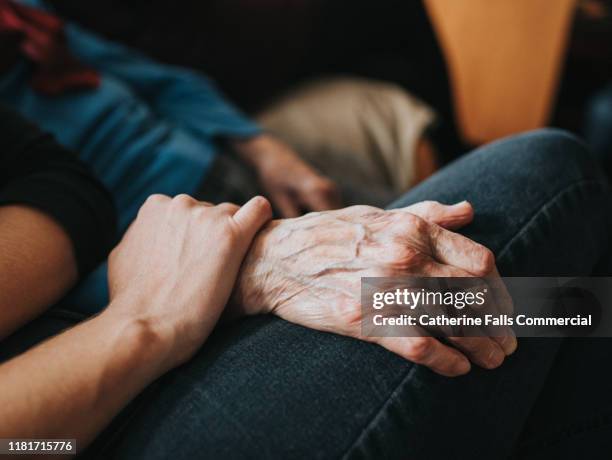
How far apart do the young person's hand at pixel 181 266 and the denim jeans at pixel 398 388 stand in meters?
0.04

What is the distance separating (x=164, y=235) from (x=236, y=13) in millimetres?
895

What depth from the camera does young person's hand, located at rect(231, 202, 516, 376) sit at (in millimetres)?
504

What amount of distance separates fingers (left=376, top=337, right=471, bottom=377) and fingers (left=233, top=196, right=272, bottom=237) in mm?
189

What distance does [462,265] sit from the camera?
52 centimetres

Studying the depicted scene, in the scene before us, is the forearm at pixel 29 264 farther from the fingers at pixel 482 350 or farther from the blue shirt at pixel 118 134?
the fingers at pixel 482 350

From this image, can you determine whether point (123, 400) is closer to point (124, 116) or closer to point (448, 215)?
point (448, 215)

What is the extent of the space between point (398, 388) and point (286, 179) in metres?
0.66

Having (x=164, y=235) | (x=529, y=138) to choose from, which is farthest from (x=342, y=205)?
(x=164, y=235)

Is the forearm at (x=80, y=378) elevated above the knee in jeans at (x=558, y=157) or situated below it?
below

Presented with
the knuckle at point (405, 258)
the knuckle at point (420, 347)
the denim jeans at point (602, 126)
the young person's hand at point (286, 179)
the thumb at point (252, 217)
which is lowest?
the denim jeans at point (602, 126)

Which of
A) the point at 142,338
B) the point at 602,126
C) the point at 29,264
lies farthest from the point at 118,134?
the point at 602,126

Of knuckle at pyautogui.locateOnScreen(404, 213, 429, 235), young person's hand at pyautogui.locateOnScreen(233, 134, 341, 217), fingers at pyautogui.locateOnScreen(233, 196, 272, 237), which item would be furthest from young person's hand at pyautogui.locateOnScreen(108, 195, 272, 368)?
young person's hand at pyautogui.locateOnScreen(233, 134, 341, 217)

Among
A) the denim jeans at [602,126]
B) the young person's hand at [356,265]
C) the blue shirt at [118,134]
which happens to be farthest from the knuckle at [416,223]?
the denim jeans at [602,126]

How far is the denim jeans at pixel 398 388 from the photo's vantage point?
1.48ft
